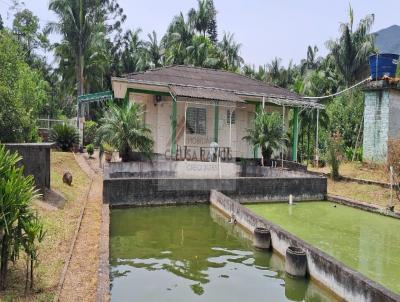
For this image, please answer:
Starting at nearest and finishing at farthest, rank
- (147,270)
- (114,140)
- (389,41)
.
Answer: (147,270)
(114,140)
(389,41)

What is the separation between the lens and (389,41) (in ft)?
257

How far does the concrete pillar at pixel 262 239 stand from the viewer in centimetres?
816

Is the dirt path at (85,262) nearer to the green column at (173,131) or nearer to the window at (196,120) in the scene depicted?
the green column at (173,131)

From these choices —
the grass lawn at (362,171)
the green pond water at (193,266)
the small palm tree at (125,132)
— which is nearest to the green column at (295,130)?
the grass lawn at (362,171)

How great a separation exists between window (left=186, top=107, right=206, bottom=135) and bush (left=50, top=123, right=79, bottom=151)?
21.8 ft

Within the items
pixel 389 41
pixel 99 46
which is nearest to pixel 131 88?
pixel 99 46

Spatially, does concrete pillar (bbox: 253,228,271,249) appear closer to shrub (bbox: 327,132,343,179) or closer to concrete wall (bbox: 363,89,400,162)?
shrub (bbox: 327,132,343,179)

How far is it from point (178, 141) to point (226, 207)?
7.62m

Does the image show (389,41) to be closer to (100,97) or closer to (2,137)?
(100,97)

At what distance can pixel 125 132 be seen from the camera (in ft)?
49.5

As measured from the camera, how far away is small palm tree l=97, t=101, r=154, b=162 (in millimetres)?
15023

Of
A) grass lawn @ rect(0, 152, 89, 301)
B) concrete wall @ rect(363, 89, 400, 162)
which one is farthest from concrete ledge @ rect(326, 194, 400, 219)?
grass lawn @ rect(0, 152, 89, 301)

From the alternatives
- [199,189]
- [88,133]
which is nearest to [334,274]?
[199,189]

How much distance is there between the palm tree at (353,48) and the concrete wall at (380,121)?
17967 mm
